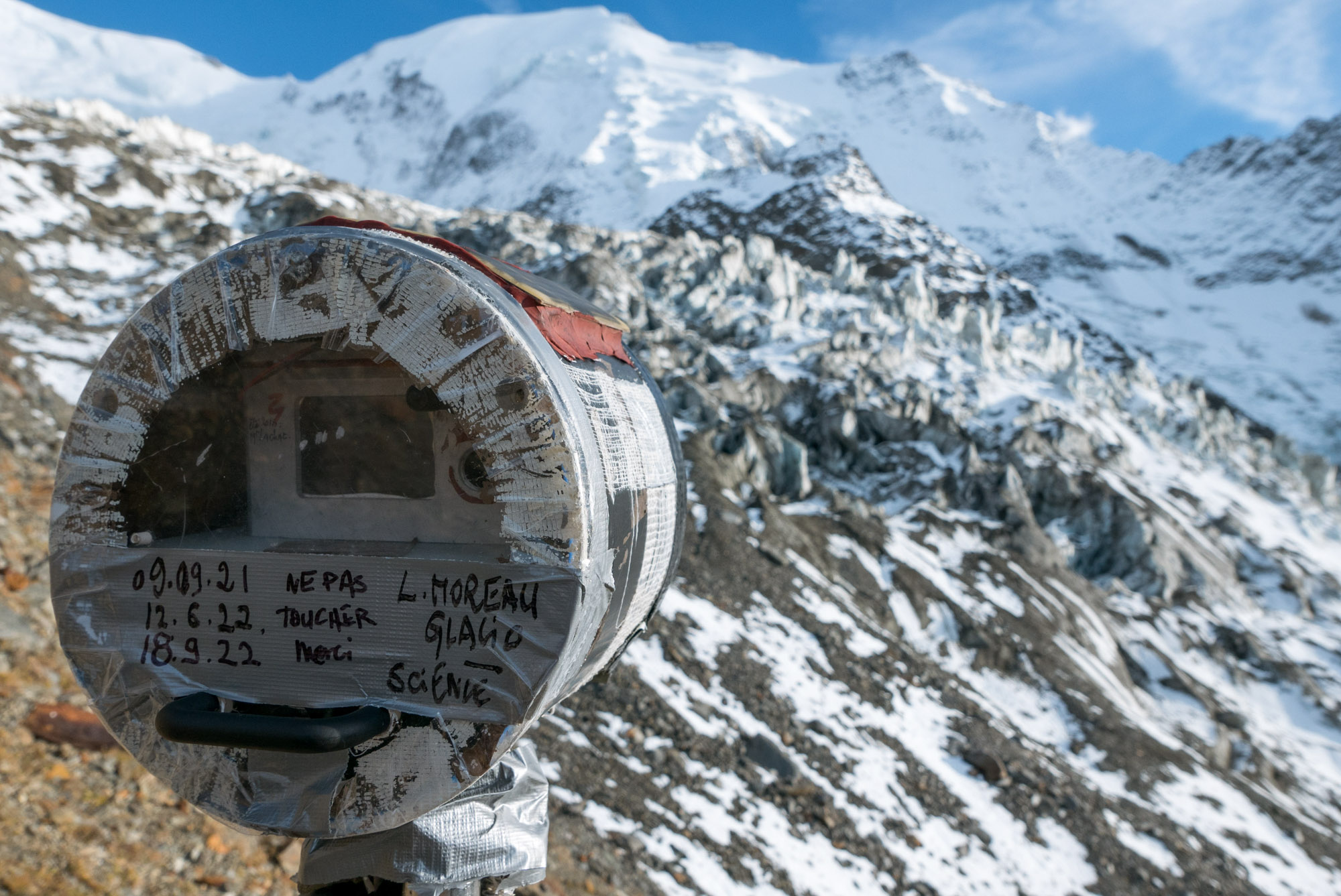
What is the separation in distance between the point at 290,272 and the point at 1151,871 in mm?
12809

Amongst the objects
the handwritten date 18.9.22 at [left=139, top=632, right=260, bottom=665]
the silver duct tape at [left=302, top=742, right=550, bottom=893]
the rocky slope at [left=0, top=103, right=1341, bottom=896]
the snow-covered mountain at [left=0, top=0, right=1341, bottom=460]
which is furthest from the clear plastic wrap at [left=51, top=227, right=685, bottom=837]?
the snow-covered mountain at [left=0, top=0, right=1341, bottom=460]

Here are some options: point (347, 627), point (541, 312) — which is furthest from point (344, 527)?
point (541, 312)

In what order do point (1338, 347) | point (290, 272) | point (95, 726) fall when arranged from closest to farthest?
point (290, 272), point (95, 726), point (1338, 347)

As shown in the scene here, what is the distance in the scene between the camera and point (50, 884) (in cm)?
346

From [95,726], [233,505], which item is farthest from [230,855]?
[233,505]

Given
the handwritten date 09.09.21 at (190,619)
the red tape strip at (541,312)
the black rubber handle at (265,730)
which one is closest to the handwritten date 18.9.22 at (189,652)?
the handwritten date 09.09.21 at (190,619)

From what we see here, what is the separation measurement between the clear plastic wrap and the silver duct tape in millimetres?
191

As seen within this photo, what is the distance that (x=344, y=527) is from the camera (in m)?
1.77

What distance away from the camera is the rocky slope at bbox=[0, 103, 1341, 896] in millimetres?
6703

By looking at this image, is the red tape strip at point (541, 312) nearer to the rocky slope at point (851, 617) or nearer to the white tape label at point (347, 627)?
the white tape label at point (347, 627)

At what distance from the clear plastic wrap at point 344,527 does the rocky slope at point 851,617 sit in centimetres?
306

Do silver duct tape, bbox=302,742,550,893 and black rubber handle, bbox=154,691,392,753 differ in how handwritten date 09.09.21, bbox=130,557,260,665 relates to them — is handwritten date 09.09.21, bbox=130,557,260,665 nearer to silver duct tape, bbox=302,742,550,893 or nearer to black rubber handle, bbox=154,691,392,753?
black rubber handle, bbox=154,691,392,753

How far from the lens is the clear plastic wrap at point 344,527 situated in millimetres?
1485

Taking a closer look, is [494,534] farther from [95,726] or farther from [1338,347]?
[1338,347]
